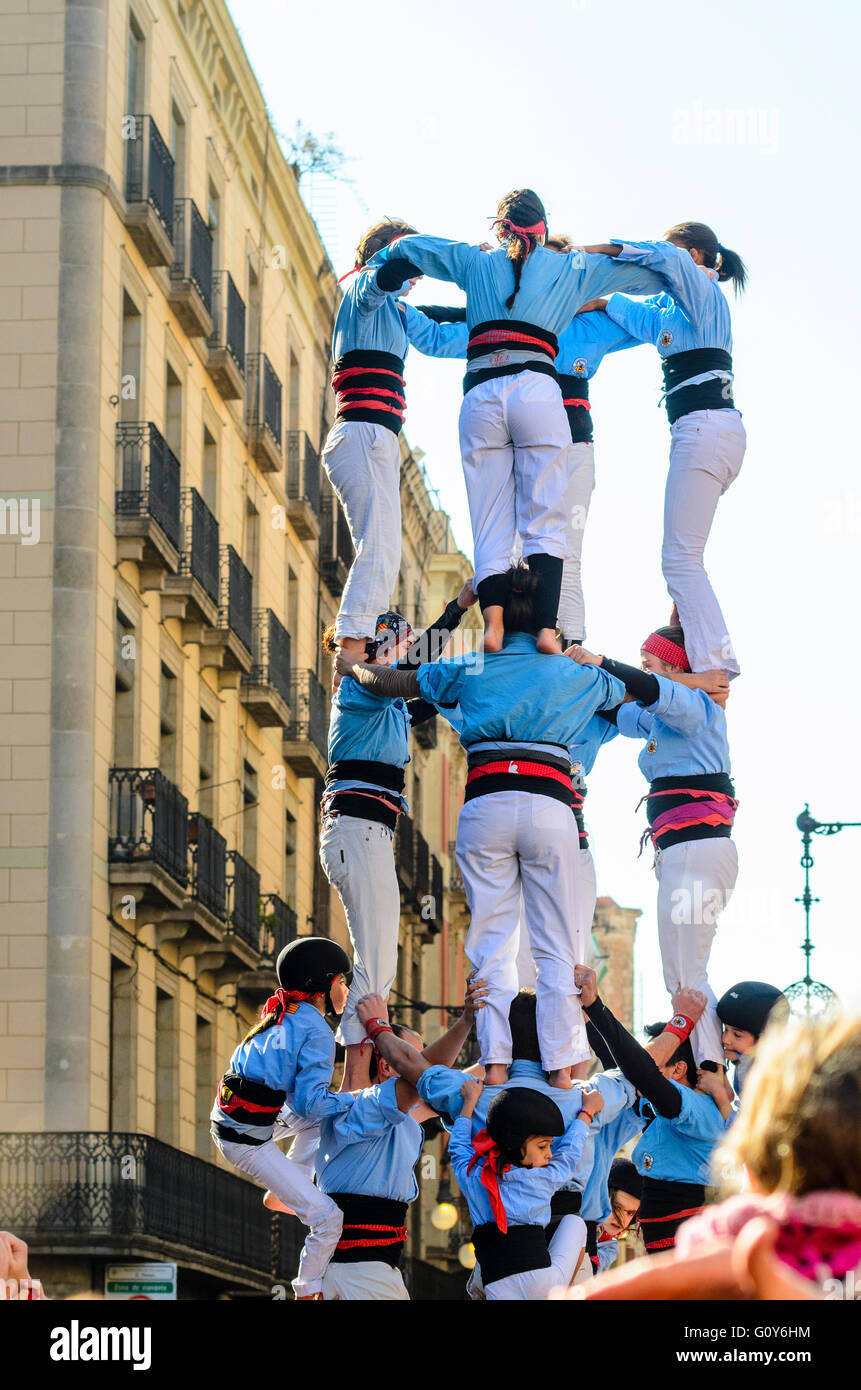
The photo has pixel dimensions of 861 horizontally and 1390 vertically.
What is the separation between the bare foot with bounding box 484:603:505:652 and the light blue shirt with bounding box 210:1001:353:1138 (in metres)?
1.78

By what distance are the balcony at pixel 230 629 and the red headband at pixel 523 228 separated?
19416mm

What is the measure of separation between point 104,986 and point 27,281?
8397mm

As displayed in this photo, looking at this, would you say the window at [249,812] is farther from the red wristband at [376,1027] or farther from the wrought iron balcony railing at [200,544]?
the red wristband at [376,1027]

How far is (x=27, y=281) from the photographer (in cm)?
2636

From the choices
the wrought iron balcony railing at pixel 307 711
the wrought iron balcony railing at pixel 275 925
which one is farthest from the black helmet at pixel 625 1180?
the wrought iron balcony railing at pixel 307 711

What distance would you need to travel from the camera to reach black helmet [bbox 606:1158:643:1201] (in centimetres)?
1230

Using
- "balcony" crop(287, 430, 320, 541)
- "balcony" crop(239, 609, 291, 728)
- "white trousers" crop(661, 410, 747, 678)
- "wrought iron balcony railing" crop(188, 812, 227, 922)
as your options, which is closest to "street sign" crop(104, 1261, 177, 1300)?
"wrought iron balcony railing" crop(188, 812, 227, 922)

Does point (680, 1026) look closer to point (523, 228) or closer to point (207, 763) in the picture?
point (523, 228)

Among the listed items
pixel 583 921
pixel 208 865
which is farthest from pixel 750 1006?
pixel 208 865

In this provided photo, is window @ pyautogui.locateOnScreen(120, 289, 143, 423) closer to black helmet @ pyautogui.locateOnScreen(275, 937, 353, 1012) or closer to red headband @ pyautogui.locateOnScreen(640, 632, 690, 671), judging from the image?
red headband @ pyautogui.locateOnScreen(640, 632, 690, 671)

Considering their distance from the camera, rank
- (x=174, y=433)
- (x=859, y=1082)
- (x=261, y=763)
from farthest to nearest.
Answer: (x=261, y=763) → (x=174, y=433) → (x=859, y=1082)
